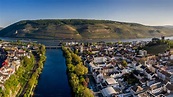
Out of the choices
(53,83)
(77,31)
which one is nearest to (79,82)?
(53,83)

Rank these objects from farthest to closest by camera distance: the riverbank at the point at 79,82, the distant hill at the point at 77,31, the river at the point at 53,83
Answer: the distant hill at the point at 77,31 → the river at the point at 53,83 → the riverbank at the point at 79,82

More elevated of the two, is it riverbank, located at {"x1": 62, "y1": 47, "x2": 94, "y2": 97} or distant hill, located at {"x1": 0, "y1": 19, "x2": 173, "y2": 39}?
riverbank, located at {"x1": 62, "y1": 47, "x2": 94, "y2": 97}

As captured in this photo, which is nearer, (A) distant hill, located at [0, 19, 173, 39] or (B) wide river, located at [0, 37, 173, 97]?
(B) wide river, located at [0, 37, 173, 97]

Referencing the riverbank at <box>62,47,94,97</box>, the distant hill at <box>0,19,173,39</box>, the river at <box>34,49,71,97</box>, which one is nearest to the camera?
the riverbank at <box>62,47,94,97</box>

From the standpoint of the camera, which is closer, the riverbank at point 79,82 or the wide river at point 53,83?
the riverbank at point 79,82

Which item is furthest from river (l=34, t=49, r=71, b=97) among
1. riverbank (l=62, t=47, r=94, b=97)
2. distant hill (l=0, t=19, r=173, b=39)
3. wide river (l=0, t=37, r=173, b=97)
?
distant hill (l=0, t=19, r=173, b=39)

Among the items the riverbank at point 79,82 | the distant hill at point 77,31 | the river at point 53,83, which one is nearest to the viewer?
the riverbank at point 79,82

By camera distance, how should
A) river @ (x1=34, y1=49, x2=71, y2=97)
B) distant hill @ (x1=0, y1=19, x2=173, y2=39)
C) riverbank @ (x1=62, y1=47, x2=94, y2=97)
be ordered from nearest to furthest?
1. riverbank @ (x1=62, y1=47, x2=94, y2=97)
2. river @ (x1=34, y1=49, x2=71, y2=97)
3. distant hill @ (x1=0, y1=19, x2=173, y2=39)

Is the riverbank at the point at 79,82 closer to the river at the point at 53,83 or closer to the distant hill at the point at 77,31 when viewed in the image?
the river at the point at 53,83

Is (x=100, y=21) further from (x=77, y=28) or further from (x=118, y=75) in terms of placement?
(x=118, y=75)

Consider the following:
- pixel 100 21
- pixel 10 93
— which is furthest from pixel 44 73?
pixel 100 21

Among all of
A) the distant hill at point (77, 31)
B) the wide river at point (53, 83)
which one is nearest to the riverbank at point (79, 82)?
the wide river at point (53, 83)

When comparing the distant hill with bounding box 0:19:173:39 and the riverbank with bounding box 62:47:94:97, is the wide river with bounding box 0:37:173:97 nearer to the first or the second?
the riverbank with bounding box 62:47:94:97

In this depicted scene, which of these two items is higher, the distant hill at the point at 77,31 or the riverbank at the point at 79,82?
the riverbank at the point at 79,82
